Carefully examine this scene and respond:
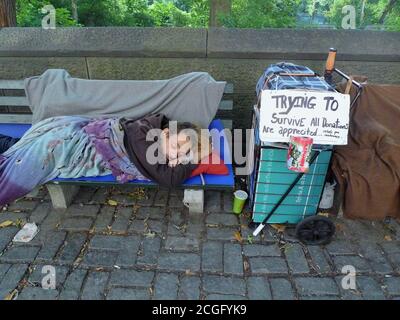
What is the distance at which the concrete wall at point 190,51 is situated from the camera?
10.8ft

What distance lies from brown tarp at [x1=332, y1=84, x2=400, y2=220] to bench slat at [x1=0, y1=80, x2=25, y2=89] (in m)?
2.97

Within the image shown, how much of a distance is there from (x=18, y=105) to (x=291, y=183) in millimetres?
2882

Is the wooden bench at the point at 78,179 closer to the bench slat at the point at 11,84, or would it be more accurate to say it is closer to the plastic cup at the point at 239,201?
the bench slat at the point at 11,84

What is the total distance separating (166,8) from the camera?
967 centimetres

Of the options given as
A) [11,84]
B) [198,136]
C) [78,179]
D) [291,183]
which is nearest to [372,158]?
[291,183]

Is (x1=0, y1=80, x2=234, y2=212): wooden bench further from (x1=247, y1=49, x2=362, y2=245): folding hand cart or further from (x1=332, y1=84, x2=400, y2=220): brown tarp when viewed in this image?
(x1=332, y1=84, x2=400, y2=220): brown tarp

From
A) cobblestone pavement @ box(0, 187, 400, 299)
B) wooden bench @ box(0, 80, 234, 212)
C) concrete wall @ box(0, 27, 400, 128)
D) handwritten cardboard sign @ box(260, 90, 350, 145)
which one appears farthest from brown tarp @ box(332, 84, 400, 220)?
wooden bench @ box(0, 80, 234, 212)

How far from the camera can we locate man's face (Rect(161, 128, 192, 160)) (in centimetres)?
254

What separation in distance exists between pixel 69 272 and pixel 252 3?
13.8 ft

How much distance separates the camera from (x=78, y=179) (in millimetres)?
2602

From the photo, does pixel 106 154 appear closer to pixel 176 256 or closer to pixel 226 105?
pixel 176 256

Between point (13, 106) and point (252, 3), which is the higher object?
point (252, 3)
